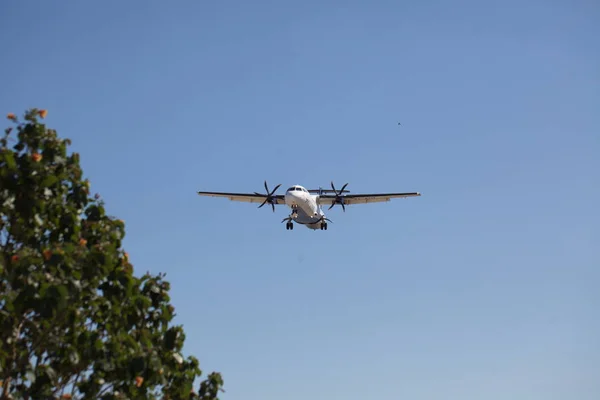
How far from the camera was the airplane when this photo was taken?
64.6m

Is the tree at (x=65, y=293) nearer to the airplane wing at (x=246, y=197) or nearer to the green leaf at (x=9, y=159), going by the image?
the green leaf at (x=9, y=159)

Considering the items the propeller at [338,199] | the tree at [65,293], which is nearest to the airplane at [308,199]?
the propeller at [338,199]

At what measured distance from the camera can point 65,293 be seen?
49.7 ft

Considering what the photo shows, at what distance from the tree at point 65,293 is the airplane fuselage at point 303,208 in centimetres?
4553

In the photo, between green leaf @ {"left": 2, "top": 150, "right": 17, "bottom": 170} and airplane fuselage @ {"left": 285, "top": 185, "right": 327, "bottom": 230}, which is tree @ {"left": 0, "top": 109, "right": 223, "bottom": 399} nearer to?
green leaf @ {"left": 2, "top": 150, "right": 17, "bottom": 170}

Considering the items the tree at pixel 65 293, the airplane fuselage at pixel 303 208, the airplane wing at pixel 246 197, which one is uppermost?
the airplane wing at pixel 246 197

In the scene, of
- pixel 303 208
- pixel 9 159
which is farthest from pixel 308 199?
pixel 9 159

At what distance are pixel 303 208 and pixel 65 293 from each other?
165 ft

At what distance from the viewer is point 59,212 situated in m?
17.6

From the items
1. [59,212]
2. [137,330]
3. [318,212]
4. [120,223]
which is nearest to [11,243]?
[59,212]

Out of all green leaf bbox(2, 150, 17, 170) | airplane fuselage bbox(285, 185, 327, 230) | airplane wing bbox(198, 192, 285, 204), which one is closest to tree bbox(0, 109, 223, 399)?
green leaf bbox(2, 150, 17, 170)

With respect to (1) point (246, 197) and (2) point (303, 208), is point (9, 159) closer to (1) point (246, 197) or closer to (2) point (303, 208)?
(2) point (303, 208)

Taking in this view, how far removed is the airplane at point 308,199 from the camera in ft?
212

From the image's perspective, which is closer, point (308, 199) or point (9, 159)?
point (9, 159)
